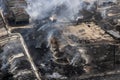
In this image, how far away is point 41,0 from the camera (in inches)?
1372

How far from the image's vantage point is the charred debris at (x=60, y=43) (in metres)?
21.1

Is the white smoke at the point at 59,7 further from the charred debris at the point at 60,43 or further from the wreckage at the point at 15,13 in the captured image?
the wreckage at the point at 15,13

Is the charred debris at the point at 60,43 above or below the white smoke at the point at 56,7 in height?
below

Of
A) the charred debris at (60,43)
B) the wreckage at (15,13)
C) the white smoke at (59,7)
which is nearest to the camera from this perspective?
the charred debris at (60,43)

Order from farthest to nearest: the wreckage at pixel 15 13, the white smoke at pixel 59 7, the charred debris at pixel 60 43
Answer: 1. the white smoke at pixel 59 7
2. the wreckage at pixel 15 13
3. the charred debris at pixel 60 43

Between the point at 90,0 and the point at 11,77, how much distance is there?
1717cm

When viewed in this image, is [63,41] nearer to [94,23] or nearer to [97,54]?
[97,54]

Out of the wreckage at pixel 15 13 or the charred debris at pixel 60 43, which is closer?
the charred debris at pixel 60 43

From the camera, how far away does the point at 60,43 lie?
24625 millimetres

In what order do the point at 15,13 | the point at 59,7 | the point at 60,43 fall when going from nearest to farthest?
the point at 60,43, the point at 15,13, the point at 59,7

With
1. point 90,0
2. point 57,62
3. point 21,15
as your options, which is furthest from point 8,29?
point 90,0

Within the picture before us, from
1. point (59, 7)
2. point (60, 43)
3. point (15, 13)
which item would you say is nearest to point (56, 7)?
point (59, 7)

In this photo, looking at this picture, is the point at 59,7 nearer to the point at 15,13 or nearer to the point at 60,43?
the point at 15,13

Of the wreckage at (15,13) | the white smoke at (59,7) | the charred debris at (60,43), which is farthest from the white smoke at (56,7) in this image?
the wreckage at (15,13)
